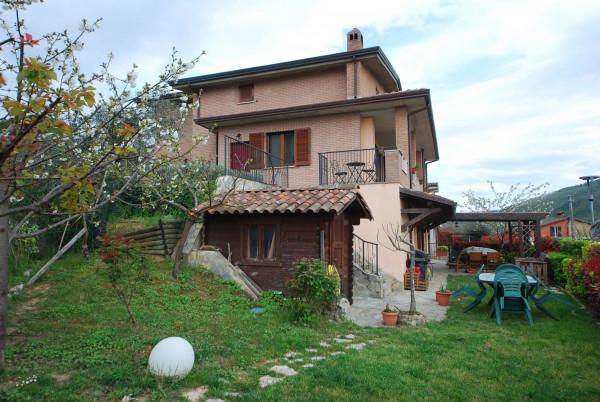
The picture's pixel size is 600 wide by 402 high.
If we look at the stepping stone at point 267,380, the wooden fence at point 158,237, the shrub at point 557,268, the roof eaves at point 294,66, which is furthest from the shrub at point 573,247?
the wooden fence at point 158,237

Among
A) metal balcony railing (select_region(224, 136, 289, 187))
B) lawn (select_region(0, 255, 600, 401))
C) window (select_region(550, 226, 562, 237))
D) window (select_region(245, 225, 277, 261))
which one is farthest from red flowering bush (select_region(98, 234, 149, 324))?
window (select_region(550, 226, 562, 237))

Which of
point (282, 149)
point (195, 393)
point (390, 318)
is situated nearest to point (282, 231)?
point (390, 318)

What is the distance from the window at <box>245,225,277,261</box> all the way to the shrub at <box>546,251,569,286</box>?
9.14 meters

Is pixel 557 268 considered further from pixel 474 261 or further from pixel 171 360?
pixel 171 360

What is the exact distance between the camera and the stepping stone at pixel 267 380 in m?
4.23

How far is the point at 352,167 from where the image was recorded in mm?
13750

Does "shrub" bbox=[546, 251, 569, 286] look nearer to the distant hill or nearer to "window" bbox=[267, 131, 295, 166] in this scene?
"window" bbox=[267, 131, 295, 166]

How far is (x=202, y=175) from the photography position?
994 cm

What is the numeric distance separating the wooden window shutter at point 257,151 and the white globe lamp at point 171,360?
445 inches

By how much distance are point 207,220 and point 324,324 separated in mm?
4273

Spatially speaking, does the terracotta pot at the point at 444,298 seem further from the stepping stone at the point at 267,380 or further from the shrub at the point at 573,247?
the stepping stone at the point at 267,380

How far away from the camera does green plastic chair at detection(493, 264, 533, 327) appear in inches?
303

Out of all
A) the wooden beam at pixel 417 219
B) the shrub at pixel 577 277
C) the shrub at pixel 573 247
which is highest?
the wooden beam at pixel 417 219

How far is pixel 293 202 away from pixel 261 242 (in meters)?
1.28
